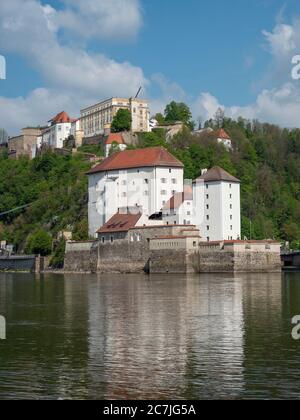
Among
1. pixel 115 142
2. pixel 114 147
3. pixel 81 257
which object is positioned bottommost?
pixel 81 257

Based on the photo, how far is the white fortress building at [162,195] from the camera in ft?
232

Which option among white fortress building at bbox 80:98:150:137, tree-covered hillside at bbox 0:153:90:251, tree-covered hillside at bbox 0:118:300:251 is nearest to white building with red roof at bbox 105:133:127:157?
tree-covered hillside at bbox 0:118:300:251

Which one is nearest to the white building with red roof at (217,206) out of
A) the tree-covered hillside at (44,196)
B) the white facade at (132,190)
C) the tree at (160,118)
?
the white facade at (132,190)

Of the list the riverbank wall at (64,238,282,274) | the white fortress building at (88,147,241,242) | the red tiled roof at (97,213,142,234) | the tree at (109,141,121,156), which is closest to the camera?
the riverbank wall at (64,238,282,274)

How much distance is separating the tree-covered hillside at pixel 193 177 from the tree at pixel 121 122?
3.58 metres

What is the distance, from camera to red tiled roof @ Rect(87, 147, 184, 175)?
74.0 metres

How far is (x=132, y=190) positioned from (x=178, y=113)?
45842 mm

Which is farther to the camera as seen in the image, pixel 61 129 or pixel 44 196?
pixel 61 129

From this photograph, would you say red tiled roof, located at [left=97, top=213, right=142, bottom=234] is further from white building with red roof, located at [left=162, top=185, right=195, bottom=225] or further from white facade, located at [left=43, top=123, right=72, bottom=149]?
white facade, located at [left=43, top=123, right=72, bottom=149]

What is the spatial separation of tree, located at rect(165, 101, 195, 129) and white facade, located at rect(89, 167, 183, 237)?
4189cm

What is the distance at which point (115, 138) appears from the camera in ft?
327

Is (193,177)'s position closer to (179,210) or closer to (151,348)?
(179,210)

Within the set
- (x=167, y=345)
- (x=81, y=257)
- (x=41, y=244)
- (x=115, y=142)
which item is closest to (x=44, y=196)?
(x=115, y=142)
